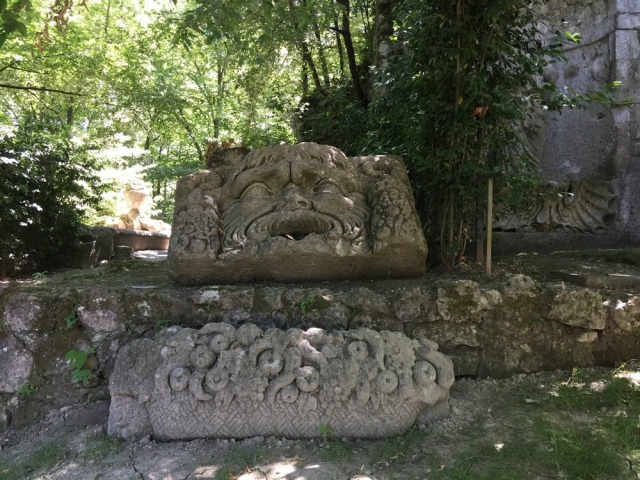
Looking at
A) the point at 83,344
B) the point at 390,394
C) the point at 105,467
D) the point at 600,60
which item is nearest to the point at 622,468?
the point at 390,394

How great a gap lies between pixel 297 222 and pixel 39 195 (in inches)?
160

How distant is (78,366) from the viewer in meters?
2.58

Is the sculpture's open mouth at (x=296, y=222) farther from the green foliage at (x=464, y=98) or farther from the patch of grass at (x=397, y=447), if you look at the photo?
the patch of grass at (x=397, y=447)

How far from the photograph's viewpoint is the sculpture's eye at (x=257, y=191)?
3352mm

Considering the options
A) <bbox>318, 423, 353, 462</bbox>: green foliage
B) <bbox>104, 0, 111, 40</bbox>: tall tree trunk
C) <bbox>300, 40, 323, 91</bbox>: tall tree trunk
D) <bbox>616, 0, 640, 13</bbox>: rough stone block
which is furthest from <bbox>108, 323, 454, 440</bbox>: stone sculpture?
<bbox>104, 0, 111, 40</bbox>: tall tree trunk

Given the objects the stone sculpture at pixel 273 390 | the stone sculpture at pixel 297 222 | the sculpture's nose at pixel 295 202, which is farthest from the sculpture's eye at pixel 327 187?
the stone sculpture at pixel 273 390

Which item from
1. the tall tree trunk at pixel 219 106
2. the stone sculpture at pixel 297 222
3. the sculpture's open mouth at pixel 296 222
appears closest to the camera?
the stone sculpture at pixel 297 222

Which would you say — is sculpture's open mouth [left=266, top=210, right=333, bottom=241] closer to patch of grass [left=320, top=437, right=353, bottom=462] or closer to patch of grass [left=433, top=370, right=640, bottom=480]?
patch of grass [left=320, top=437, right=353, bottom=462]

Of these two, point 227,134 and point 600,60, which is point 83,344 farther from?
point 227,134

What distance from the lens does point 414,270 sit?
319cm

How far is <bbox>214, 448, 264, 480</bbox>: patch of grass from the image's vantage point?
6.35ft

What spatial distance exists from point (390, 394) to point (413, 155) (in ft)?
6.62

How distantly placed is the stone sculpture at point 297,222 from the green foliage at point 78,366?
0.78 m

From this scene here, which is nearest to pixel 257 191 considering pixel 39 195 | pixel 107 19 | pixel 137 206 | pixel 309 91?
pixel 39 195
